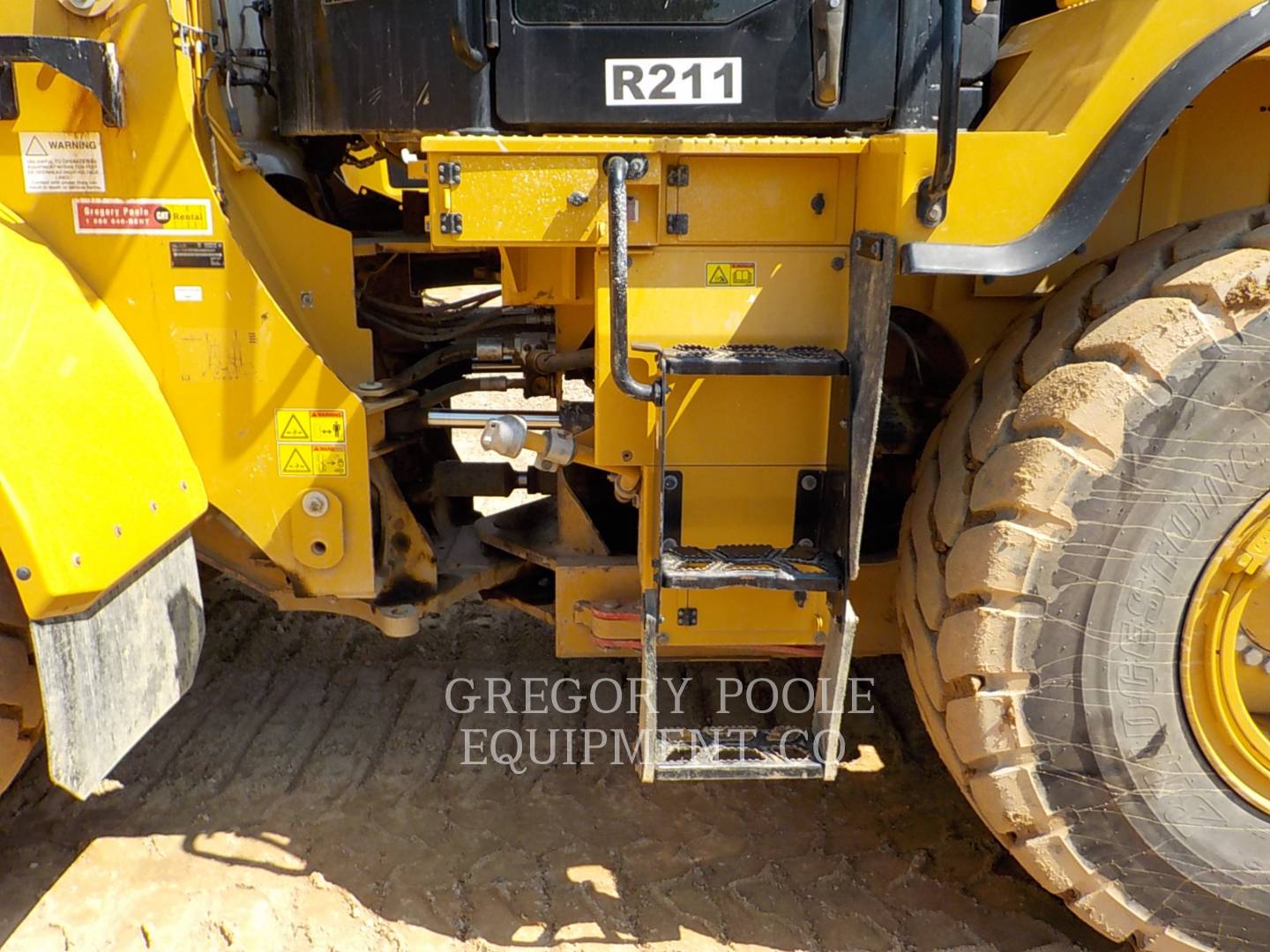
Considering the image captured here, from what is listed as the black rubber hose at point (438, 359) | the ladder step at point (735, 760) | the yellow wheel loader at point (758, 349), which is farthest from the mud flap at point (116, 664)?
the ladder step at point (735, 760)

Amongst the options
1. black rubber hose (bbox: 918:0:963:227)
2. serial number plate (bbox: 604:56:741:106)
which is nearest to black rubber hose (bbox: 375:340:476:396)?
serial number plate (bbox: 604:56:741:106)

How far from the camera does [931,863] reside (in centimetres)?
275

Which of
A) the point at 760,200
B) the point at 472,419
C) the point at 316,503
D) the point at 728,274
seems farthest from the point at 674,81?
the point at 316,503

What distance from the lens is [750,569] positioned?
233cm

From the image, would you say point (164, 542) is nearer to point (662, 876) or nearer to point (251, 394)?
point (251, 394)

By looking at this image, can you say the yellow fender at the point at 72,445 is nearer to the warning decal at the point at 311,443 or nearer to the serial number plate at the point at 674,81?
the warning decal at the point at 311,443

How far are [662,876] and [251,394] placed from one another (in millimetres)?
1516

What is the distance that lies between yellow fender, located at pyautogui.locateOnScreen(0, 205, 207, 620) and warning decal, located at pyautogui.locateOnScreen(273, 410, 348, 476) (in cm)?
21

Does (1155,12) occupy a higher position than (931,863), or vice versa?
(1155,12)

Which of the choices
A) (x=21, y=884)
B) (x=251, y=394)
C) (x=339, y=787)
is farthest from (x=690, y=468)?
(x=21, y=884)

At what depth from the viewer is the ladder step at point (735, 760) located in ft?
7.66

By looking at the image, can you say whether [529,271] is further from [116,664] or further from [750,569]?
[116,664]

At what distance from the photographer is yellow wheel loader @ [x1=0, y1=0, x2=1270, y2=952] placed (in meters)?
2.11

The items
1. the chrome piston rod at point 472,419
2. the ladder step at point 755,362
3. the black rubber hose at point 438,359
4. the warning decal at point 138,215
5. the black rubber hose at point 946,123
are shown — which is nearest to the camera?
the black rubber hose at point 946,123
